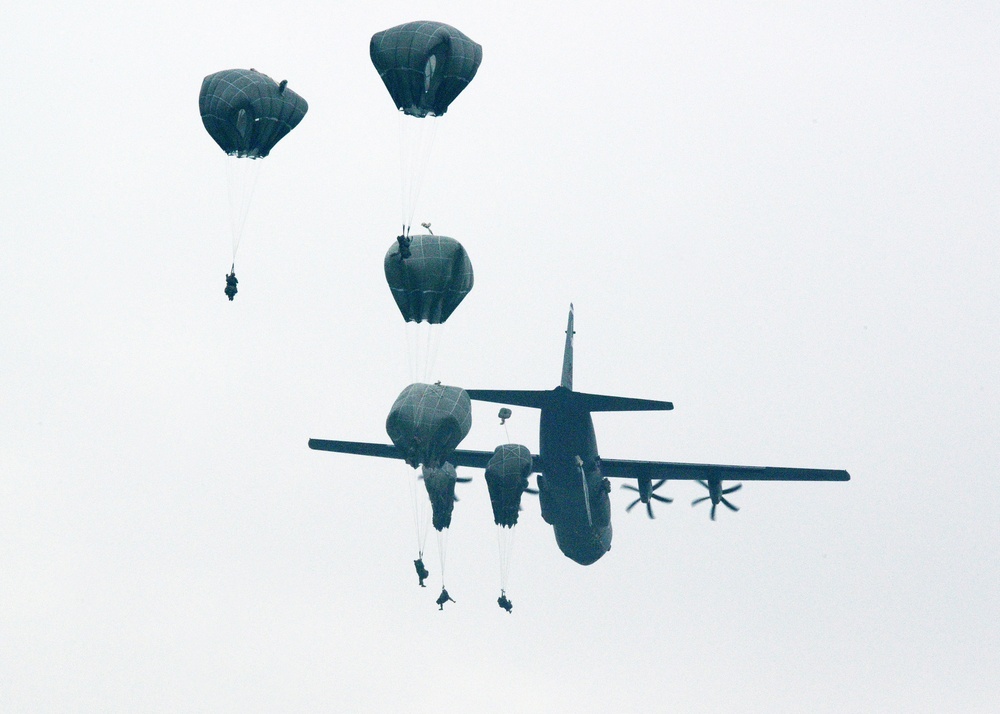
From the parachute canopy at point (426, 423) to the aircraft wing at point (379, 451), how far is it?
2567 cm

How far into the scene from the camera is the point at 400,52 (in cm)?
5909

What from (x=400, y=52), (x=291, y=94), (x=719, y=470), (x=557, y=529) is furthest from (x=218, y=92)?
(x=719, y=470)

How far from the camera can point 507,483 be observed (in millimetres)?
68188

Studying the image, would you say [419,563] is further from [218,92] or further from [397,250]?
[218,92]

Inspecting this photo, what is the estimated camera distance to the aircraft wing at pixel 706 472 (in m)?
87.5

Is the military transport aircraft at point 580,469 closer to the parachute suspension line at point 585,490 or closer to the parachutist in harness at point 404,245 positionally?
the parachute suspension line at point 585,490

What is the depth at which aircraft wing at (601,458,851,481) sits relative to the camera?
287 ft

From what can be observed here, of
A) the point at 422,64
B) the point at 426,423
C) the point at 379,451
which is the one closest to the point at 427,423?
the point at 426,423

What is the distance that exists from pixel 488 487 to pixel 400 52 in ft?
66.7

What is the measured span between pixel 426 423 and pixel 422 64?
13905 millimetres

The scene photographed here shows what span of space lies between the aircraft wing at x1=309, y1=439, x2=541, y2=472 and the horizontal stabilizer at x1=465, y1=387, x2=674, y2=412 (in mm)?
10721

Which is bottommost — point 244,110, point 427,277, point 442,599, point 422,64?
point 442,599

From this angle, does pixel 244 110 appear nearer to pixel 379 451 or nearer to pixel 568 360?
pixel 379 451

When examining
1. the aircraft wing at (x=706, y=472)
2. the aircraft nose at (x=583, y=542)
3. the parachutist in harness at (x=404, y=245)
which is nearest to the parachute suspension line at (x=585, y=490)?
the aircraft nose at (x=583, y=542)
